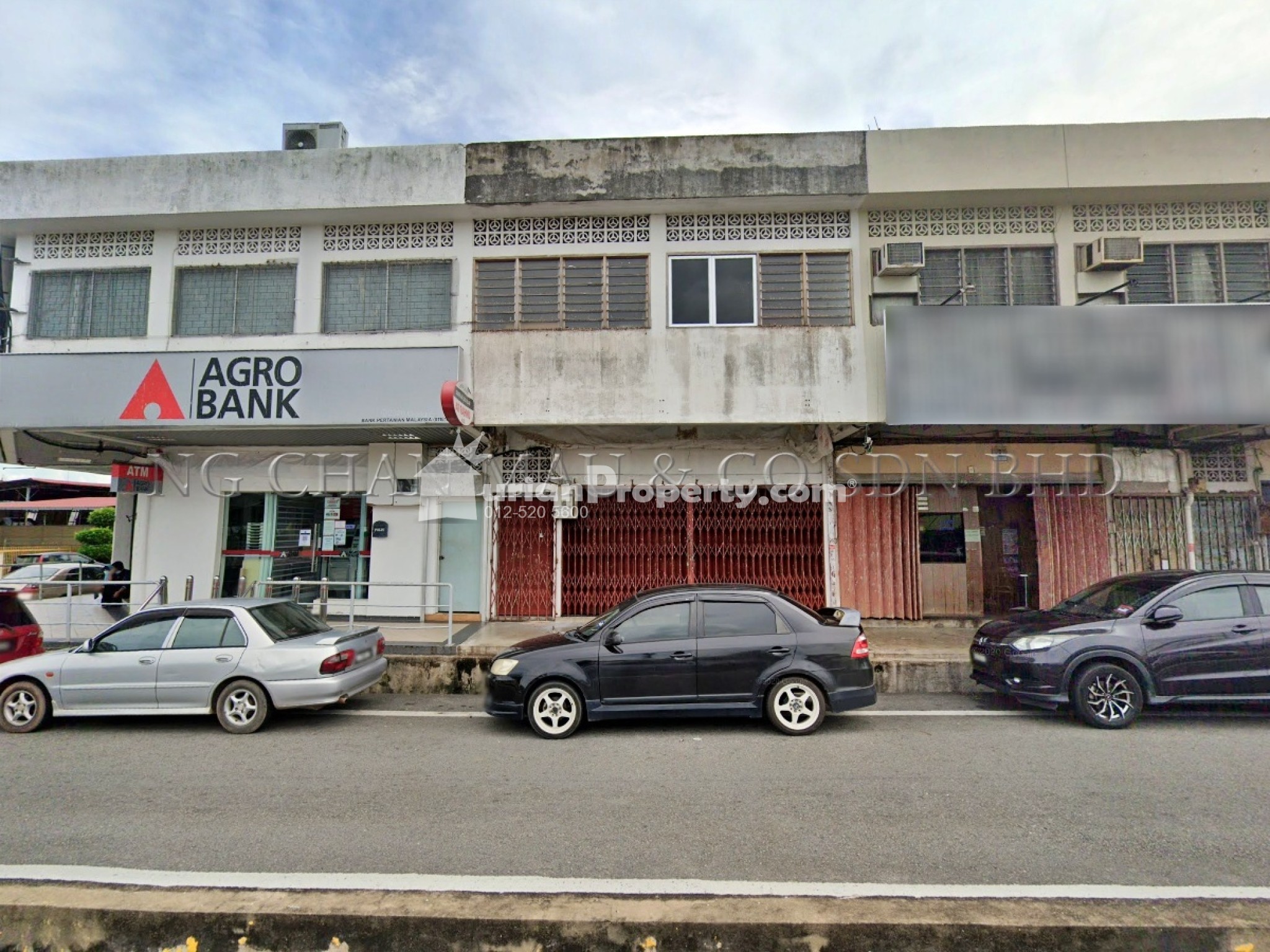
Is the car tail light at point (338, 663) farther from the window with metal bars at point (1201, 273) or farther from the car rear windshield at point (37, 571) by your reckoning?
the car rear windshield at point (37, 571)

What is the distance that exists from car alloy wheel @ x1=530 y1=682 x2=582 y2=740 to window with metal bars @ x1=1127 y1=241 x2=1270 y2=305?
10952 millimetres

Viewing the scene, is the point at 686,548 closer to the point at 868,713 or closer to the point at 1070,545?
the point at 868,713

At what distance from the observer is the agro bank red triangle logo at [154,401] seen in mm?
10055

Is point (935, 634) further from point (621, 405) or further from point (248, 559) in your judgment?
point (248, 559)

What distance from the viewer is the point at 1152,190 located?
10438 mm

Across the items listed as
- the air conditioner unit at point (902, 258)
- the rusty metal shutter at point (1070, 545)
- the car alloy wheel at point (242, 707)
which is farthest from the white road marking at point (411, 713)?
the rusty metal shutter at point (1070, 545)

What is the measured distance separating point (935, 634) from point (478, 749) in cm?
757

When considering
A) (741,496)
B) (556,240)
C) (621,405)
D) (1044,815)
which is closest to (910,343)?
(741,496)

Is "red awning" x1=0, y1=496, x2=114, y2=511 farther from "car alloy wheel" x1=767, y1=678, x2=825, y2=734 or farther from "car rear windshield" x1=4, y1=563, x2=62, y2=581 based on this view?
"car alloy wheel" x1=767, y1=678, x2=825, y2=734

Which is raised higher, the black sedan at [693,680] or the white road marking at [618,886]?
the black sedan at [693,680]

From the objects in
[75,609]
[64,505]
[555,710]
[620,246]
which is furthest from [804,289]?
[64,505]

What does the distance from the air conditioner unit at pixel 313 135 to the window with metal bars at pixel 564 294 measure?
13.7ft

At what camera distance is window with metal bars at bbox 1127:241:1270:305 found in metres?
10.7

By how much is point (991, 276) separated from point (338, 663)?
11270 mm
